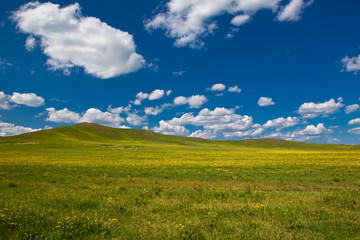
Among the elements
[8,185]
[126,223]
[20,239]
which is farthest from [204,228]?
[8,185]

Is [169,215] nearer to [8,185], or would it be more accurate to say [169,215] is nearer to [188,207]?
[188,207]

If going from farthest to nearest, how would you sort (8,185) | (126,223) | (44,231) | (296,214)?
(8,185)
(296,214)
(126,223)
(44,231)

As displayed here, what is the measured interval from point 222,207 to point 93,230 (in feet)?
20.3

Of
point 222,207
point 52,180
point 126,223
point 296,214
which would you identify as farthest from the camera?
point 52,180

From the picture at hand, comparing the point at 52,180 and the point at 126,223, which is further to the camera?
the point at 52,180

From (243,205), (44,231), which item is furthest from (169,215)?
(44,231)

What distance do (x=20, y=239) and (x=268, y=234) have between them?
9.01 meters

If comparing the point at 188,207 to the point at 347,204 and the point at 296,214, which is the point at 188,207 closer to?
the point at 296,214

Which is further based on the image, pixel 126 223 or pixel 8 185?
pixel 8 185

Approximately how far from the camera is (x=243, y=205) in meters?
10.7

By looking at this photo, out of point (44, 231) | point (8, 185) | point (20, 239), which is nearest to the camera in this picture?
point (20, 239)

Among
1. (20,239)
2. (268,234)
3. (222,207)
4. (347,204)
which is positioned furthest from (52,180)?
(347,204)

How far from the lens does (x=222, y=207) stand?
10320 millimetres

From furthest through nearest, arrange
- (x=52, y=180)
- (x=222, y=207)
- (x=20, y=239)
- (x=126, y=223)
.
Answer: (x=52, y=180) < (x=222, y=207) < (x=126, y=223) < (x=20, y=239)
